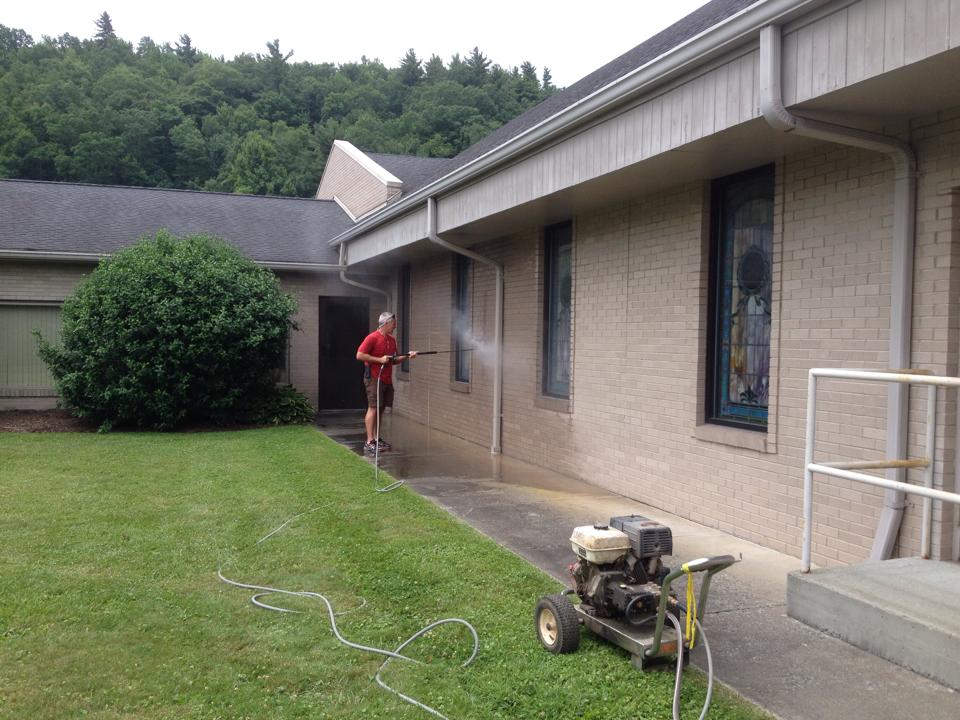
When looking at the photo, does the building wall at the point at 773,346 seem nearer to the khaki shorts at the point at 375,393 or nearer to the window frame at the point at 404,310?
the khaki shorts at the point at 375,393

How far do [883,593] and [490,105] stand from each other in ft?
123

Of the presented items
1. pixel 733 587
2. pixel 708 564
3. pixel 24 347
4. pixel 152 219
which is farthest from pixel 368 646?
pixel 152 219

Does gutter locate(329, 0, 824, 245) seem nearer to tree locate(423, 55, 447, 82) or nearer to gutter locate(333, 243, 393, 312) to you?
gutter locate(333, 243, 393, 312)

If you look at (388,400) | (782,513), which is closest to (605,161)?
(782,513)

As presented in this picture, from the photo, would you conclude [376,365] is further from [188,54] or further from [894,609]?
[188,54]

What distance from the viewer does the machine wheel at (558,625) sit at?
4.07m

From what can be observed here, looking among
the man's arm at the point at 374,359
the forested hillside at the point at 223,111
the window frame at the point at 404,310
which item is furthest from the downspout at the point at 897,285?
the forested hillside at the point at 223,111

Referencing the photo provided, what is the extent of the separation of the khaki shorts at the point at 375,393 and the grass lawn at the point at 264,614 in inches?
93.2

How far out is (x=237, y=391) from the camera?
1323cm

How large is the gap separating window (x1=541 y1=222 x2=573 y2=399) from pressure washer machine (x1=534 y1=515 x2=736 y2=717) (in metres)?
5.14

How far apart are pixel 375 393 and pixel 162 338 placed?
3.99 metres

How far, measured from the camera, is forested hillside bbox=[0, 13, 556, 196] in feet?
130

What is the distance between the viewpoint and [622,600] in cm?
397

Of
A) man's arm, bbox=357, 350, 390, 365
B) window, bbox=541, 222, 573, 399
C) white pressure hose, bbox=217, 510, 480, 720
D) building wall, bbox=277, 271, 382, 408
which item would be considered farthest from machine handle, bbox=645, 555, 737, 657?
building wall, bbox=277, 271, 382, 408
